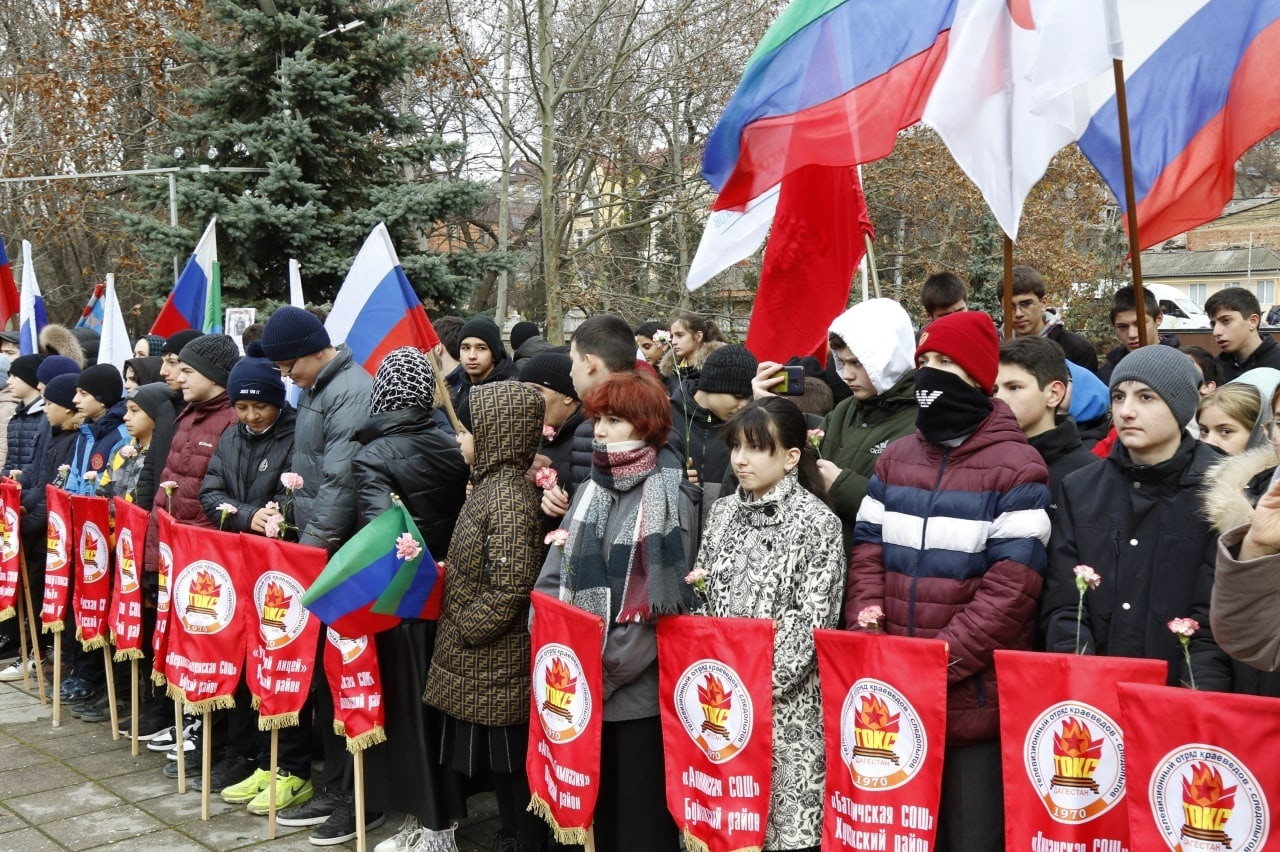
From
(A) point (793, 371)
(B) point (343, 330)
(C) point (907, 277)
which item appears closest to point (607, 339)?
(A) point (793, 371)

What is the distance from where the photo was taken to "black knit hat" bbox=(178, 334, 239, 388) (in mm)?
6707

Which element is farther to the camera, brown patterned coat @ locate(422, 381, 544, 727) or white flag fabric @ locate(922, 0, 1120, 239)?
brown patterned coat @ locate(422, 381, 544, 727)

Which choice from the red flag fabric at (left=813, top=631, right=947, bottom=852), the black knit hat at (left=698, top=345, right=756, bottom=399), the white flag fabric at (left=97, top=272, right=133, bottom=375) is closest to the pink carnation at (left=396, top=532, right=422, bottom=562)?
the black knit hat at (left=698, top=345, right=756, bottom=399)

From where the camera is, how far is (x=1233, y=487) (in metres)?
3.16

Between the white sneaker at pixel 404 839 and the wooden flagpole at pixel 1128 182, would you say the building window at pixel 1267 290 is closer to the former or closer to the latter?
the wooden flagpole at pixel 1128 182

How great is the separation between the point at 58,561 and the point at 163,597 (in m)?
1.74

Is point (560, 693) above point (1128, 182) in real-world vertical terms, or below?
below

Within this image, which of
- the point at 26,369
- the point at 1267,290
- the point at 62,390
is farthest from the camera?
the point at 1267,290

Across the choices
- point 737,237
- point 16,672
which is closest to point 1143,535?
point 737,237

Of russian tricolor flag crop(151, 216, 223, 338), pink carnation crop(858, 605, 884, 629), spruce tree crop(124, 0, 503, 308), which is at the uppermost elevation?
spruce tree crop(124, 0, 503, 308)

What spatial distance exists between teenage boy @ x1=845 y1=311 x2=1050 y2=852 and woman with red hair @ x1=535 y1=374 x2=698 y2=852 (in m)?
0.76

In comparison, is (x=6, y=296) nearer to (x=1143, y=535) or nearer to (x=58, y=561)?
(x=58, y=561)

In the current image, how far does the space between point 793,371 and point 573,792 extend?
6.03 ft

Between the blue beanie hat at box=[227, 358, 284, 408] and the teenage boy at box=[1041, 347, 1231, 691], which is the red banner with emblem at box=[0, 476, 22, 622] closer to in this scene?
the blue beanie hat at box=[227, 358, 284, 408]
